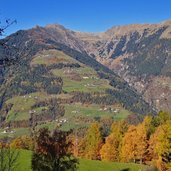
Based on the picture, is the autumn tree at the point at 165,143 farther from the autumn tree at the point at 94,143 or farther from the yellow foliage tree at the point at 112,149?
the autumn tree at the point at 94,143

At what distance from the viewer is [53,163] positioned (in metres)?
51.1

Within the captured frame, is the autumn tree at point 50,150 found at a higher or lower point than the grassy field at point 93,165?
higher

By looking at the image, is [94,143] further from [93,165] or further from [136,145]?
[93,165]

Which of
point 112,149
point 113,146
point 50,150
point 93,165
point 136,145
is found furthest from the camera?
point 113,146

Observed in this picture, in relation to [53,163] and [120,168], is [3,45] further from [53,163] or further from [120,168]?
[120,168]

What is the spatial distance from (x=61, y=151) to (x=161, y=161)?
47081 millimetres

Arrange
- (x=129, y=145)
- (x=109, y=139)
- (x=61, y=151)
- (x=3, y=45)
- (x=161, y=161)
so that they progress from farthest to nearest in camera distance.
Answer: (x=109, y=139)
(x=129, y=145)
(x=161, y=161)
(x=61, y=151)
(x=3, y=45)

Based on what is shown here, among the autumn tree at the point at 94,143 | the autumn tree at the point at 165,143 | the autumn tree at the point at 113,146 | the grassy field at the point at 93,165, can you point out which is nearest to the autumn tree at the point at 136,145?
the autumn tree at the point at 113,146

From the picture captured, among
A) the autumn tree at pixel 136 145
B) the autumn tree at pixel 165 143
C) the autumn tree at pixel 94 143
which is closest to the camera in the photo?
the autumn tree at pixel 165 143

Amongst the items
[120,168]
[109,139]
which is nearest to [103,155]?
[109,139]

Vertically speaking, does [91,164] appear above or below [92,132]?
below

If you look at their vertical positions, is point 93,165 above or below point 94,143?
below

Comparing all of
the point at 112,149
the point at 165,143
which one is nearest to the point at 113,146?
the point at 112,149

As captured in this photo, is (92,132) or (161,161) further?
(92,132)
